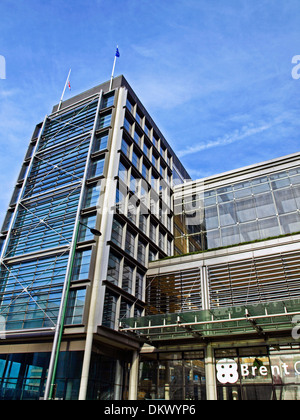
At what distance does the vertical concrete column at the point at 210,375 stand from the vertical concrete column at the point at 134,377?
597 centimetres

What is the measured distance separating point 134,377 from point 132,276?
8.44 metres

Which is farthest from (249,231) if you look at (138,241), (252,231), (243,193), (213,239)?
(138,241)

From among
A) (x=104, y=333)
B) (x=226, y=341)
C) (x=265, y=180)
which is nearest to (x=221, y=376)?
(x=226, y=341)

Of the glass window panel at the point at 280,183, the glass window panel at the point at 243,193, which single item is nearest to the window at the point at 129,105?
the glass window panel at the point at 243,193

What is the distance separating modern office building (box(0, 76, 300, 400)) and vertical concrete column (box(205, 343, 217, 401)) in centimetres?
10

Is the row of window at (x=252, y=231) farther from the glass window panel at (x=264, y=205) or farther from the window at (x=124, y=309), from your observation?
the window at (x=124, y=309)

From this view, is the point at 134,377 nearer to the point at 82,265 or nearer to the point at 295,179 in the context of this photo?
the point at 82,265

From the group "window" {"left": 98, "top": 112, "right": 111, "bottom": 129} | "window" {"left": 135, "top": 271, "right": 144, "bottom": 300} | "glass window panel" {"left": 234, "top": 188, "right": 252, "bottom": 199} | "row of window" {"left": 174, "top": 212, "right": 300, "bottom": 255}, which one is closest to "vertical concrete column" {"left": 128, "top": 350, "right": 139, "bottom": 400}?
"window" {"left": 135, "top": 271, "right": 144, "bottom": 300}

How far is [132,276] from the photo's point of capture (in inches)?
1182

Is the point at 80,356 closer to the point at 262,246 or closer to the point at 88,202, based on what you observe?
the point at 88,202

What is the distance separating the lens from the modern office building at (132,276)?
23.0m

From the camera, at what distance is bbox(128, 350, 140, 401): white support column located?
2574 centimetres

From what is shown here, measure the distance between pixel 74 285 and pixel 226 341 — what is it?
12.8 meters

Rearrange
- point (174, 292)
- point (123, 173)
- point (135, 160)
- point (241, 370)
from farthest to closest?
point (135, 160) < point (123, 173) < point (174, 292) < point (241, 370)
